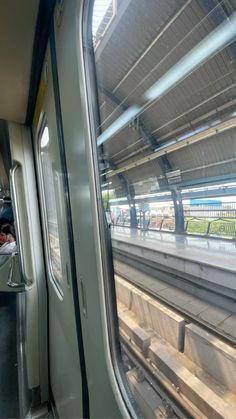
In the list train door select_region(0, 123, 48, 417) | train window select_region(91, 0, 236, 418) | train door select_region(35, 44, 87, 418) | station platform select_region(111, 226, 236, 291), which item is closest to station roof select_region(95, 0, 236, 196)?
train window select_region(91, 0, 236, 418)

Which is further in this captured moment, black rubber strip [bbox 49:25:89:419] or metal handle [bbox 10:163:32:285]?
metal handle [bbox 10:163:32:285]

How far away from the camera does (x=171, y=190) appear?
0.66 meters

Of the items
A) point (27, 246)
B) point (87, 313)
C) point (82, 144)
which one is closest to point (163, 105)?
→ point (82, 144)

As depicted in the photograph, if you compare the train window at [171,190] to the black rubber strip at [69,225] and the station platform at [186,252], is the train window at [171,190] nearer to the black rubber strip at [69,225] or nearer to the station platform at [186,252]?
the station platform at [186,252]

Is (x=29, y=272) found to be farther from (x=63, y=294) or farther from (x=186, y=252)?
(x=186, y=252)

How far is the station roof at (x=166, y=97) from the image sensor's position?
1.70 ft

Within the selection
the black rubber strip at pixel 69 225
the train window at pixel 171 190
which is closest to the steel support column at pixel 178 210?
the train window at pixel 171 190

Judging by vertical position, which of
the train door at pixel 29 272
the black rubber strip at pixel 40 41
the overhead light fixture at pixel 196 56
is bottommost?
the train door at pixel 29 272

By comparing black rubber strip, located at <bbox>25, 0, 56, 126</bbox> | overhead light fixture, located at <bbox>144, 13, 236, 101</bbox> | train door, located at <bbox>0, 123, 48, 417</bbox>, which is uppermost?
black rubber strip, located at <bbox>25, 0, 56, 126</bbox>

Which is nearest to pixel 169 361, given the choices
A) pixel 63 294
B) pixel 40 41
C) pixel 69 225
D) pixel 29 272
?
pixel 69 225

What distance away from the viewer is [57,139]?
1.17 metres

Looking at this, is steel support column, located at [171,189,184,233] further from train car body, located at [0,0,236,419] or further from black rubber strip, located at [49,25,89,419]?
black rubber strip, located at [49,25,89,419]

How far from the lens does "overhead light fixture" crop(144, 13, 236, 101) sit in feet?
1.60

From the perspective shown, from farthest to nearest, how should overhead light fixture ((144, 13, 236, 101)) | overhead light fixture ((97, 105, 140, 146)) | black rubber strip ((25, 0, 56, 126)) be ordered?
black rubber strip ((25, 0, 56, 126)) < overhead light fixture ((97, 105, 140, 146)) < overhead light fixture ((144, 13, 236, 101))
